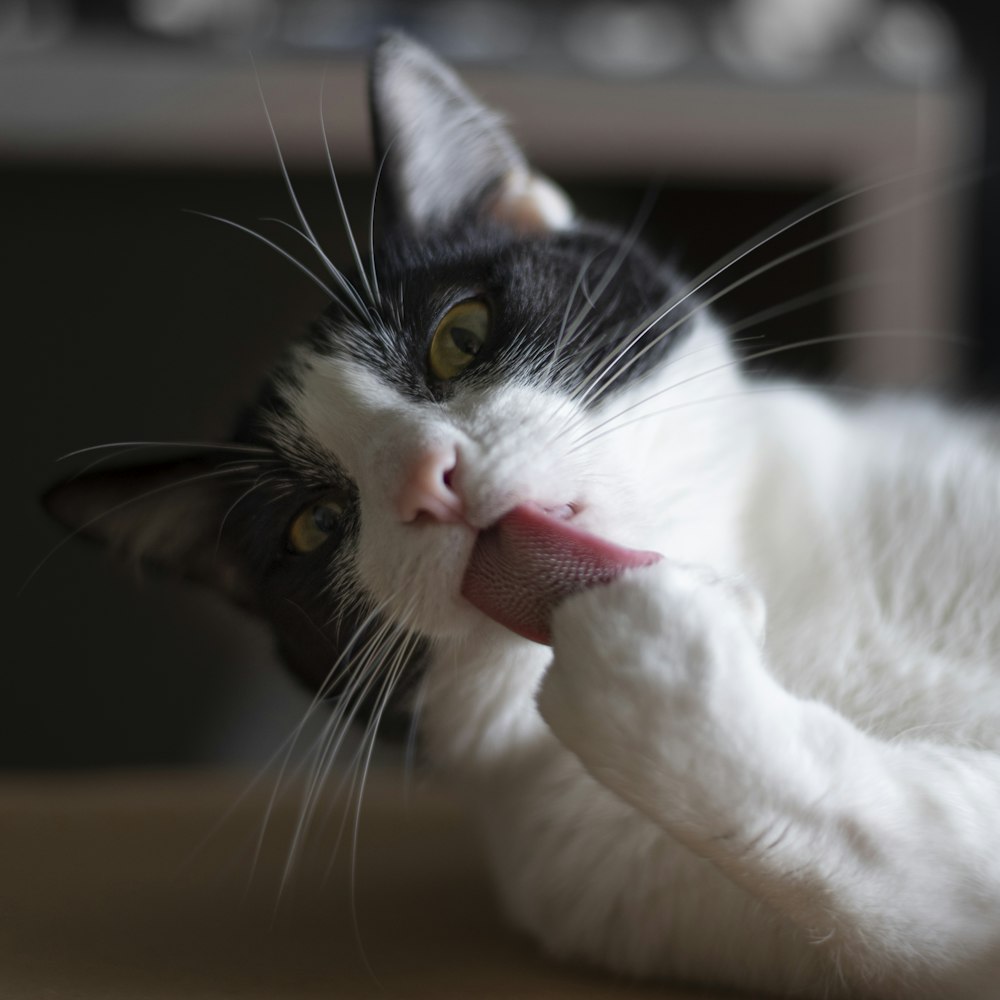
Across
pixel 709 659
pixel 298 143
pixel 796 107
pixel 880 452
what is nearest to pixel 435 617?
pixel 709 659

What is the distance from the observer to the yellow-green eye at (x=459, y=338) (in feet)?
3.11

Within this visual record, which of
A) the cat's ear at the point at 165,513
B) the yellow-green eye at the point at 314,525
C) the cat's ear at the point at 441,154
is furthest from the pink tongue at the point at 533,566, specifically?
the cat's ear at the point at 441,154

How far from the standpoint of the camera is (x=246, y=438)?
1072 mm

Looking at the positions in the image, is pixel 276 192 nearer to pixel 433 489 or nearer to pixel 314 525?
pixel 314 525

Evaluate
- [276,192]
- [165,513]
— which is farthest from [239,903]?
[276,192]

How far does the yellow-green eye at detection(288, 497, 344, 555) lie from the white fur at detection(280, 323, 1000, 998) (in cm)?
6

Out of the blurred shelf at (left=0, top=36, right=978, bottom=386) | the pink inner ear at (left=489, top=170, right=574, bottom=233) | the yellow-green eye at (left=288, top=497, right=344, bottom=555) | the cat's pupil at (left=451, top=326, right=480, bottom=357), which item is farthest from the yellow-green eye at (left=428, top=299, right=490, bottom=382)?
the blurred shelf at (left=0, top=36, right=978, bottom=386)

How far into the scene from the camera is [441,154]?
122 centimetres

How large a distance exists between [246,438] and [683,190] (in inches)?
63.1

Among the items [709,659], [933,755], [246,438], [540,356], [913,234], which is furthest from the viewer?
[913,234]

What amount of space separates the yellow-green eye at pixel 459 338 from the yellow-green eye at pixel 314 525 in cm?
15

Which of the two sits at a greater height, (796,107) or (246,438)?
(796,107)

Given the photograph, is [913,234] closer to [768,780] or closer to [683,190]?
[683,190]

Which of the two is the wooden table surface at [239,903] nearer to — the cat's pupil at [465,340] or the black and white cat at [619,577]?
the black and white cat at [619,577]
